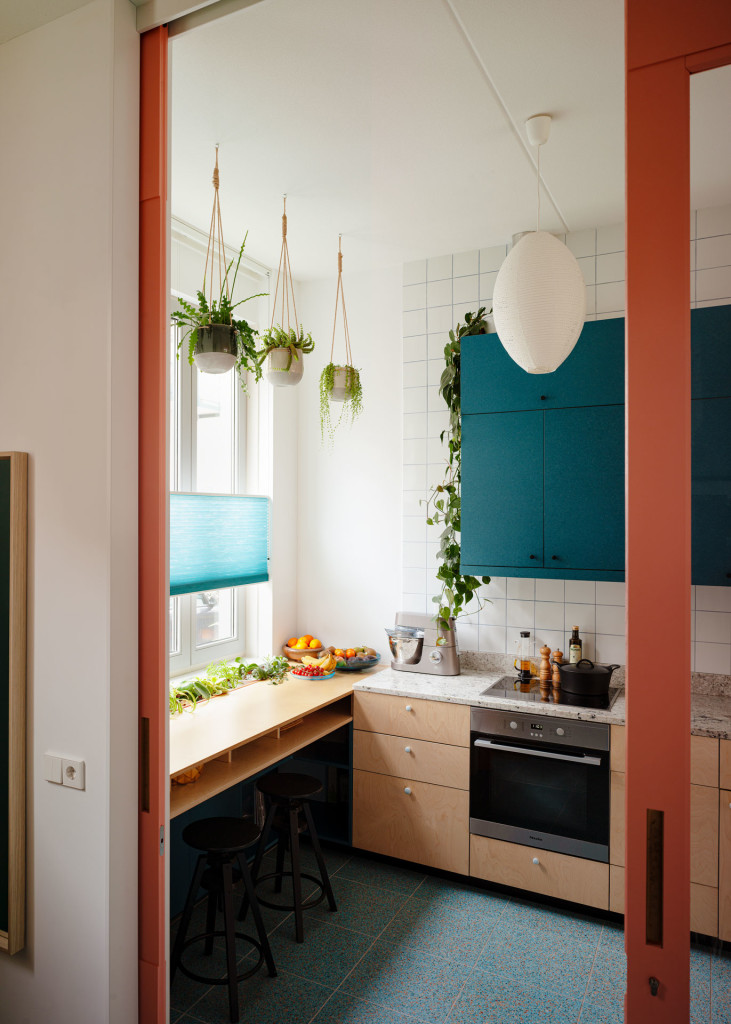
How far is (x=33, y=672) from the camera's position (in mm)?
1605

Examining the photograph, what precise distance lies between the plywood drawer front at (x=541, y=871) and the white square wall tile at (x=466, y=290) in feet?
8.30

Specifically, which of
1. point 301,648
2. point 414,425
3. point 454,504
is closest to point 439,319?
point 414,425

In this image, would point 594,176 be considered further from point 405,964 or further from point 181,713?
point 405,964

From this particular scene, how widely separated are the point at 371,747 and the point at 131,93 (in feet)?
8.53

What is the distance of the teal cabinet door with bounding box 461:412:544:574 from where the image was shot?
2.95m

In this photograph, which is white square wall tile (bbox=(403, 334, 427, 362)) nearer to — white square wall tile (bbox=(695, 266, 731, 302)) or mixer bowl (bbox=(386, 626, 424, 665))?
mixer bowl (bbox=(386, 626, 424, 665))

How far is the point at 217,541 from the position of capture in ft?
10.6

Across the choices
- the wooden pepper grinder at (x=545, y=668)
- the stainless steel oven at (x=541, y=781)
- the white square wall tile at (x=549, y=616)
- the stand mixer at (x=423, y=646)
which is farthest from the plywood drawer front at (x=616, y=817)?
the stand mixer at (x=423, y=646)

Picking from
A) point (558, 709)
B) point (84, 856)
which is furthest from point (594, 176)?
point (84, 856)

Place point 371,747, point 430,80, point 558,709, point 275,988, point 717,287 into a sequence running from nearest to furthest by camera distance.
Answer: point 717,287 → point 430,80 → point 275,988 → point 558,709 → point 371,747

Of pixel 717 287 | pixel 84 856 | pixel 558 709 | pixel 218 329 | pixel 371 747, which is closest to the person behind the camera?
pixel 717 287

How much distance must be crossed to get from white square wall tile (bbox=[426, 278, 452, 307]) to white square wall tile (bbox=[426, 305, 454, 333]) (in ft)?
0.08

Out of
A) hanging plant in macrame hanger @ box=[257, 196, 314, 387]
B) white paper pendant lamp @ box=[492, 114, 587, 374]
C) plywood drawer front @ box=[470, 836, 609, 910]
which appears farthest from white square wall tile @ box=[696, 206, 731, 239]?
plywood drawer front @ box=[470, 836, 609, 910]

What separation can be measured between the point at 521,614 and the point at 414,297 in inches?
68.7
